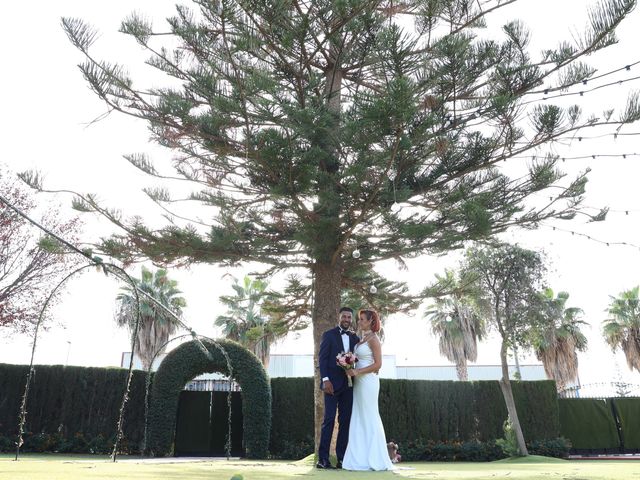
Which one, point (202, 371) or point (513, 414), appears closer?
point (513, 414)

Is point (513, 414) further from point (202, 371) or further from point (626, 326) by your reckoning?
point (626, 326)

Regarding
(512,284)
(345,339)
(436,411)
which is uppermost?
(512,284)

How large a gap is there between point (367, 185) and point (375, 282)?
2.74 metres

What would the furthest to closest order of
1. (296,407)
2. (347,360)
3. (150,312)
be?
(150,312) → (296,407) → (347,360)

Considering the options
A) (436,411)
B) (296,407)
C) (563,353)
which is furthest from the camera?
(563,353)

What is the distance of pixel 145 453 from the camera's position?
413 inches

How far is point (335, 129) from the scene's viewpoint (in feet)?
22.6

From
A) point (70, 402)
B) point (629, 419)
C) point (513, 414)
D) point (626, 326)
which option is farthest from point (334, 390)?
point (626, 326)

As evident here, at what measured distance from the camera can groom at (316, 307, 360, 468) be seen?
4.46m

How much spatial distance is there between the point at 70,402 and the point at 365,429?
358 inches

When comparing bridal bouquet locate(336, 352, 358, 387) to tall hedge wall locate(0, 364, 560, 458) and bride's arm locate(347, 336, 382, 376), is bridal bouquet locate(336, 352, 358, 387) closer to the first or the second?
bride's arm locate(347, 336, 382, 376)

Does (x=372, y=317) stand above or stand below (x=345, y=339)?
above

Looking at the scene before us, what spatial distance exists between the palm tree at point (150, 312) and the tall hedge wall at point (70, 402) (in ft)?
26.0

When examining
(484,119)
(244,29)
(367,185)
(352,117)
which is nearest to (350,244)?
(367,185)
